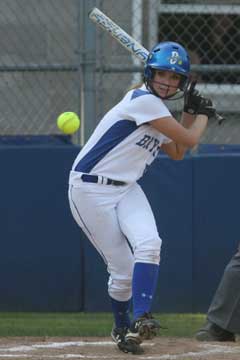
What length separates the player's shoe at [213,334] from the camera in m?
5.81

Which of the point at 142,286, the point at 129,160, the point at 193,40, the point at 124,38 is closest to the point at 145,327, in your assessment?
the point at 142,286

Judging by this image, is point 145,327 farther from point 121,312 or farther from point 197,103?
point 197,103

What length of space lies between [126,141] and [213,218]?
205cm

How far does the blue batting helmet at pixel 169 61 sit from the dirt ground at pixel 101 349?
1417 mm

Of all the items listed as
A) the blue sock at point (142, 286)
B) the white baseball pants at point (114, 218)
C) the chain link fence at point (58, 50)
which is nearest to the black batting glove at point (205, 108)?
the white baseball pants at point (114, 218)

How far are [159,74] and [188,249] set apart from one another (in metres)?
2.16

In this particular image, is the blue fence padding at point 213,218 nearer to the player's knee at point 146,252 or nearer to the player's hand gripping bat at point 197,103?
the player's hand gripping bat at point 197,103

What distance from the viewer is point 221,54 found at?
27.4ft

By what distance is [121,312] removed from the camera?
18.0 ft

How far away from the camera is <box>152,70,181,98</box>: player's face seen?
5254 millimetres

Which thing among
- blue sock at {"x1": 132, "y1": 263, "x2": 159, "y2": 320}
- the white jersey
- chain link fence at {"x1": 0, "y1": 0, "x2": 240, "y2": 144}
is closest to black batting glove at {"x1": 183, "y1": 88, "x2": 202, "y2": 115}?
the white jersey

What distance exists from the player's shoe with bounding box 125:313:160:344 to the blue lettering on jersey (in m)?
0.88

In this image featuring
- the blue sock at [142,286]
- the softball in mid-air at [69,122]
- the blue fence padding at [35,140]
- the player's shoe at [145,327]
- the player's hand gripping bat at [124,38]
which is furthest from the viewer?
the blue fence padding at [35,140]

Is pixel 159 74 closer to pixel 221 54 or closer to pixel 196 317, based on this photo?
pixel 196 317
